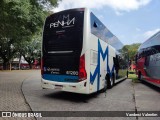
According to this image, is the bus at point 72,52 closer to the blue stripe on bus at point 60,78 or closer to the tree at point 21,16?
the blue stripe on bus at point 60,78

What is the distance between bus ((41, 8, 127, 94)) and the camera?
31.3 ft

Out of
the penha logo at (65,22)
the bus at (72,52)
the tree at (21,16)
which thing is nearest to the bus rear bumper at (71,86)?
the bus at (72,52)

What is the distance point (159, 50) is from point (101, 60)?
3.78 metres

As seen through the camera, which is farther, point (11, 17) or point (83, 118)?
point (11, 17)

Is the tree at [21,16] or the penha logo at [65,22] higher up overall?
the tree at [21,16]

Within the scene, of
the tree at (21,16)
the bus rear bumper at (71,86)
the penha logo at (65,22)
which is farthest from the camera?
the tree at (21,16)

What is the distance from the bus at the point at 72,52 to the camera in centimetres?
955

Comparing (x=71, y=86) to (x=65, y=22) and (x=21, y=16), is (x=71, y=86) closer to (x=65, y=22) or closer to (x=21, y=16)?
(x=65, y=22)

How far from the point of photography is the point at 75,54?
970 centimetres

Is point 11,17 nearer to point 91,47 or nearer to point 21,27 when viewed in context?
point 21,27

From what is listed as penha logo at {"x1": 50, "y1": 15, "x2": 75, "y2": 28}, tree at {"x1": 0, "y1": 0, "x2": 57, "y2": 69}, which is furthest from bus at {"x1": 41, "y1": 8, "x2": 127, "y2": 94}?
tree at {"x1": 0, "y1": 0, "x2": 57, "y2": 69}

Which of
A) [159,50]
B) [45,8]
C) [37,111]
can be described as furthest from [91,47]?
[45,8]

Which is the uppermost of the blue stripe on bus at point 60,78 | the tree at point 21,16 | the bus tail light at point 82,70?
the tree at point 21,16

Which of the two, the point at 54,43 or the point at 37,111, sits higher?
the point at 54,43
